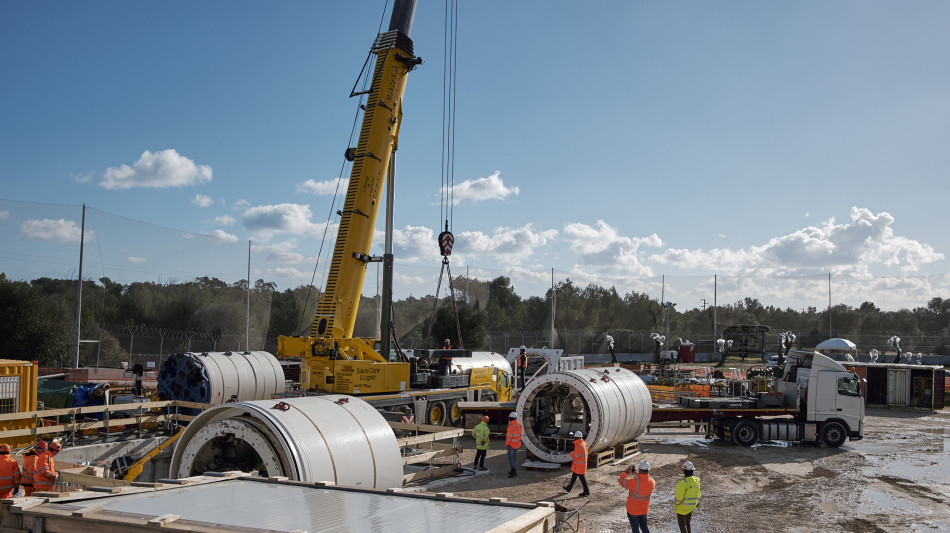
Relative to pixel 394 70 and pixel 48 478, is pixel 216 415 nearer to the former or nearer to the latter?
pixel 48 478

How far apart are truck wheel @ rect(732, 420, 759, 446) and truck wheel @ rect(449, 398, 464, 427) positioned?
29.0ft

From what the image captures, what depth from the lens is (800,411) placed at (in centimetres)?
2141

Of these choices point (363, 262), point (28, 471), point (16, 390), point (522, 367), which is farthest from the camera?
point (522, 367)

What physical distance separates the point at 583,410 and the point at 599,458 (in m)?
1.43

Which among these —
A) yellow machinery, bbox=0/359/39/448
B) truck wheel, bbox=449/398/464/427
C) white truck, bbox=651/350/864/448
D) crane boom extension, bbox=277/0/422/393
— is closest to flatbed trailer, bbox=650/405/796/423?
white truck, bbox=651/350/864/448

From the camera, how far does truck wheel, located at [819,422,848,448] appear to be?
20.9m

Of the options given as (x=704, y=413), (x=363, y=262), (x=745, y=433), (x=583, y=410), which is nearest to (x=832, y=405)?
(x=745, y=433)

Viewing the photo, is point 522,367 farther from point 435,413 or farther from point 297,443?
point 297,443

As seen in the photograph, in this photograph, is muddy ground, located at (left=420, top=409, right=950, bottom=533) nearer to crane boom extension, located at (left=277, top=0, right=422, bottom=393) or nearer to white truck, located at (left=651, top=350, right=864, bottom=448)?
white truck, located at (left=651, top=350, right=864, bottom=448)

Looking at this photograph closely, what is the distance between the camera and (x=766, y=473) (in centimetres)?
1733

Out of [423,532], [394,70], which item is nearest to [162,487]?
[423,532]

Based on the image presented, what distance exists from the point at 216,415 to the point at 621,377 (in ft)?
40.7

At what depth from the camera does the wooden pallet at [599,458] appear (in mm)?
17203

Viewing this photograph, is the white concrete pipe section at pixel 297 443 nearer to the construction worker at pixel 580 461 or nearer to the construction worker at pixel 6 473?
the construction worker at pixel 6 473
